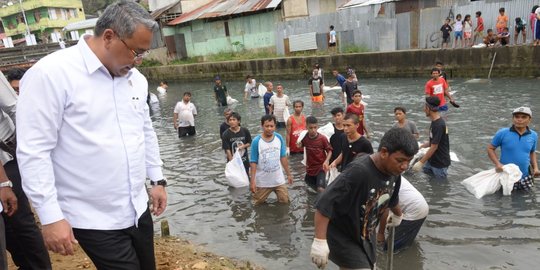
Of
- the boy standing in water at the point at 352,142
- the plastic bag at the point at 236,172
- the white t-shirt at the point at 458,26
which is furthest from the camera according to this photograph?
the white t-shirt at the point at 458,26

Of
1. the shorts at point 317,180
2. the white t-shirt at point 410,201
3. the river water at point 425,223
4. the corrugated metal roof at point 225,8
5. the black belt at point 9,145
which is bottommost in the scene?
the river water at point 425,223

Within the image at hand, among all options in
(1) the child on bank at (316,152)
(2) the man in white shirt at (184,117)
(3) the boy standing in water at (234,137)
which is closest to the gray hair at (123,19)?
(1) the child on bank at (316,152)

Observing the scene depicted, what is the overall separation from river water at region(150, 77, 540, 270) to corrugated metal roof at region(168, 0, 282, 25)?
728 inches

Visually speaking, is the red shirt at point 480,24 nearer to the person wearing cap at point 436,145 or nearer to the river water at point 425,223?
the river water at point 425,223

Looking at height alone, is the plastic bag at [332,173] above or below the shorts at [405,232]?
above

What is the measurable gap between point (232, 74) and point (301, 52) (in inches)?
201

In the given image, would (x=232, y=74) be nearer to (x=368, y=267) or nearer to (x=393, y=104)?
(x=393, y=104)

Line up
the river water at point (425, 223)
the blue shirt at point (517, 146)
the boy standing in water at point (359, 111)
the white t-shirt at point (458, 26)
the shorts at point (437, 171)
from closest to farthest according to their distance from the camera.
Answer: the river water at point (425, 223)
the blue shirt at point (517, 146)
the shorts at point (437, 171)
the boy standing in water at point (359, 111)
the white t-shirt at point (458, 26)

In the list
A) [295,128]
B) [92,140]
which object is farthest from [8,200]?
[295,128]

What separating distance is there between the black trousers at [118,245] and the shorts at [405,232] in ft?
10.6

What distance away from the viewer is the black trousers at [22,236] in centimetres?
282

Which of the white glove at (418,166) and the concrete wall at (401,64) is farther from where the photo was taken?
the concrete wall at (401,64)

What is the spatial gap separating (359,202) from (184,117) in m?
9.73

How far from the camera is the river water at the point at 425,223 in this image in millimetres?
4793
